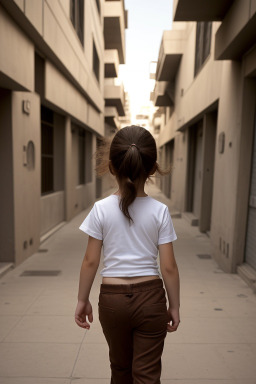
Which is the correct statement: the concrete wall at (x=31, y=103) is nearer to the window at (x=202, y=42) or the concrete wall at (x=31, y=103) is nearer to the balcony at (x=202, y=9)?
the balcony at (x=202, y=9)

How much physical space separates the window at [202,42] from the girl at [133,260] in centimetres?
765

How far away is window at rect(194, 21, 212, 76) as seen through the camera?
8.65 metres

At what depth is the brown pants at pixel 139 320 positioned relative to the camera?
169 cm

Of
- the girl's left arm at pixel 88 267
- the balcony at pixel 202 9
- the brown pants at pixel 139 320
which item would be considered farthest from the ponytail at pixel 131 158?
the balcony at pixel 202 9

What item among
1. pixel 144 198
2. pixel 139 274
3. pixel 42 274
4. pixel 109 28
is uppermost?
pixel 109 28

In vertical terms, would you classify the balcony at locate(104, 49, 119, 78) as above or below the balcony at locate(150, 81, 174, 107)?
above

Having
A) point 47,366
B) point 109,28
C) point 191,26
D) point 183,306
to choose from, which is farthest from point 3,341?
point 109,28

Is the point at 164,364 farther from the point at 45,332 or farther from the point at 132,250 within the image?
the point at 132,250

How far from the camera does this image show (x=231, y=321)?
3.76 m

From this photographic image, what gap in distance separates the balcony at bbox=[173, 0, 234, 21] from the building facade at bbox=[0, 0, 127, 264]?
2.32 metres

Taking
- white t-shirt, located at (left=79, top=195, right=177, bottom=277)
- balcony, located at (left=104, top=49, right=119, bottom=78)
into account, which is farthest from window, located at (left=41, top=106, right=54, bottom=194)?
balcony, located at (left=104, top=49, right=119, bottom=78)

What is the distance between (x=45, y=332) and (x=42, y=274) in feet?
6.94

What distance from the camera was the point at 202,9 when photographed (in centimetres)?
516

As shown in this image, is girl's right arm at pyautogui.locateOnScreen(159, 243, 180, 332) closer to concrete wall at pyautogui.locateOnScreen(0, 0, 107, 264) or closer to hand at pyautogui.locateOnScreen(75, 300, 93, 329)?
hand at pyautogui.locateOnScreen(75, 300, 93, 329)
